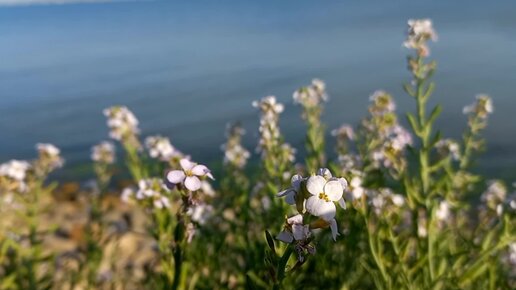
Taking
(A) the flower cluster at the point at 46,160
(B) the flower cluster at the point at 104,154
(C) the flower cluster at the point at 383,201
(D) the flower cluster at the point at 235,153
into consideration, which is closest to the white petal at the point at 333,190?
(C) the flower cluster at the point at 383,201

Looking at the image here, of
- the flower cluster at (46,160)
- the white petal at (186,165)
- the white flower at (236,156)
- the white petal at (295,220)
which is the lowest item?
the white petal at (295,220)

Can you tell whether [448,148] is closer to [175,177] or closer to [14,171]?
[14,171]

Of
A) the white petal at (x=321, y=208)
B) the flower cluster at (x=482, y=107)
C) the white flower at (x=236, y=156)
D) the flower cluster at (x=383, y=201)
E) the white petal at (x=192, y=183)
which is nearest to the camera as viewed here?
the white petal at (x=321, y=208)

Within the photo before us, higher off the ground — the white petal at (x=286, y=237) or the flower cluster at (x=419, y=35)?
the flower cluster at (x=419, y=35)

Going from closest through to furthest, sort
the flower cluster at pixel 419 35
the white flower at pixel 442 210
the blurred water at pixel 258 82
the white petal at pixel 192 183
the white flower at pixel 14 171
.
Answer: the white petal at pixel 192 183 → the flower cluster at pixel 419 35 → the white flower at pixel 442 210 → the white flower at pixel 14 171 → the blurred water at pixel 258 82

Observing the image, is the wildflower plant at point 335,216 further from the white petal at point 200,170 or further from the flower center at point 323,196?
the flower center at point 323,196

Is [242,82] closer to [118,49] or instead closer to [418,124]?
[418,124]
